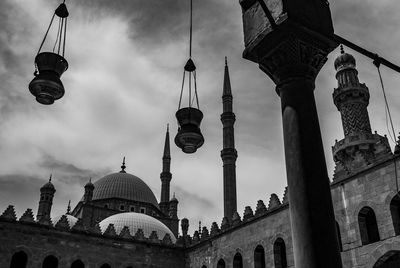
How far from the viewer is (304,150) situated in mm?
4141

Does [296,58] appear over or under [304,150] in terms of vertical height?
over

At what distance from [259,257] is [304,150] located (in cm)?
1311

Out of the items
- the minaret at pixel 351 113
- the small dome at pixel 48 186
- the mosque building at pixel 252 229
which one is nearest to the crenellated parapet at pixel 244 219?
the mosque building at pixel 252 229

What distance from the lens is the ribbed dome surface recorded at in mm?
34656

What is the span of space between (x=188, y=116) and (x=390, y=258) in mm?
8758

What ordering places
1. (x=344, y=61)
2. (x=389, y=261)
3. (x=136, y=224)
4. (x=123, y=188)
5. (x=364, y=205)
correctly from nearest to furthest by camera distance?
1. (x=389, y=261)
2. (x=364, y=205)
3. (x=344, y=61)
4. (x=136, y=224)
5. (x=123, y=188)

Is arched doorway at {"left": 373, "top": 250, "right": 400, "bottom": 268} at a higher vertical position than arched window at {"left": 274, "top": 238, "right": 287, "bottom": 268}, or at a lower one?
lower

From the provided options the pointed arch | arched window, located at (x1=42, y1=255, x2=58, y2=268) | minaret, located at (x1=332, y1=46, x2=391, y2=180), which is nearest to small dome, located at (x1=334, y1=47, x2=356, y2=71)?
minaret, located at (x1=332, y1=46, x2=391, y2=180)

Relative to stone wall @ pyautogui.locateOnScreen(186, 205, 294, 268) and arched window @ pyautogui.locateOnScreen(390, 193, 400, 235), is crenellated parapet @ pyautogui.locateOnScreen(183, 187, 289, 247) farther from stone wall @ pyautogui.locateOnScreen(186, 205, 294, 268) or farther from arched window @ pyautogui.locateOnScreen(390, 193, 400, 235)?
arched window @ pyautogui.locateOnScreen(390, 193, 400, 235)

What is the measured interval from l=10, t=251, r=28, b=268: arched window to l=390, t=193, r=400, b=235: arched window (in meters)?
13.9

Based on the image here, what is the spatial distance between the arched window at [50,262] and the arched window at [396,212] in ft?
43.9

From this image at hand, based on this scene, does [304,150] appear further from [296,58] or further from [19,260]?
[19,260]

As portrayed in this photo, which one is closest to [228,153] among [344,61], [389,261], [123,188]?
[344,61]

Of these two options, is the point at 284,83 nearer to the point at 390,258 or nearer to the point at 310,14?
the point at 310,14
